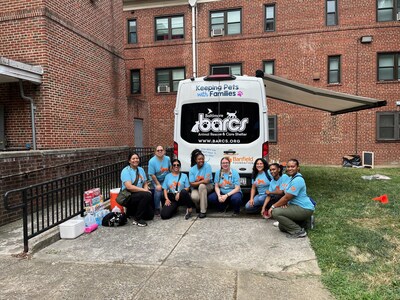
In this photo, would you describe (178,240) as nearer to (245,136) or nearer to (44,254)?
(44,254)

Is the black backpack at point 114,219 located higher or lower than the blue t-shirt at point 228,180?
lower

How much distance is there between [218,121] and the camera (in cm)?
700

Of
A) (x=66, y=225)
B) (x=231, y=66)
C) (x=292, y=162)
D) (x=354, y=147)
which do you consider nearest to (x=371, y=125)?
(x=354, y=147)

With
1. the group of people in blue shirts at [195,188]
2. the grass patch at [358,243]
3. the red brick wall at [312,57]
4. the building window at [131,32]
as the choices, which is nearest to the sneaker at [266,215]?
the group of people in blue shirts at [195,188]

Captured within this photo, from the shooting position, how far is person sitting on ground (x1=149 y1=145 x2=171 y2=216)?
6.79 metres

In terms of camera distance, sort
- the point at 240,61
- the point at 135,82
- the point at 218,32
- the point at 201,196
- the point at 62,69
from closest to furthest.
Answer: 1. the point at 201,196
2. the point at 62,69
3. the point at 240,61
4. the point at 218,32
5. the point at 135,82

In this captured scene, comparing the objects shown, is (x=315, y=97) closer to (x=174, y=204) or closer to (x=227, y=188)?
(x=227, y=188)

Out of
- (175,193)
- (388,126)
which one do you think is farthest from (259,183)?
(388,126)

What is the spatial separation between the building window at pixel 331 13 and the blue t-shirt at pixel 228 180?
13.6 metres

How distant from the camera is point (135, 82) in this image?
1950 cm

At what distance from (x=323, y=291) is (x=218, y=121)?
422cm

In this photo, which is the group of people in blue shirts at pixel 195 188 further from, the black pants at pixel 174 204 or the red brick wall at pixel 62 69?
the red brick wall at pixel 62 69

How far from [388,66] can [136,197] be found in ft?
51.5

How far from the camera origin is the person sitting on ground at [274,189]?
5940mm
